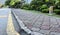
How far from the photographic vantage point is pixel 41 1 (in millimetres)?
23969

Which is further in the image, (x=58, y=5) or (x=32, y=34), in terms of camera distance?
A: (x=58, y=5)

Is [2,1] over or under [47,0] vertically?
under

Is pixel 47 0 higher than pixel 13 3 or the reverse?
higher

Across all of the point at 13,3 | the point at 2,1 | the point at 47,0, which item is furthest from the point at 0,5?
the point at 47,0

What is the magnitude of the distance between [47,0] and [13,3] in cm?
1953

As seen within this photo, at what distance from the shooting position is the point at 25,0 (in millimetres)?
40812

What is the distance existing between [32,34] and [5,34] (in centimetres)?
143

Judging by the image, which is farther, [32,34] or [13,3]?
[13,3]

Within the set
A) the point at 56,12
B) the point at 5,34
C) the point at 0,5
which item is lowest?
the point at 0,5

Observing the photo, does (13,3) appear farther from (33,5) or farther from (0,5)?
(33,5)

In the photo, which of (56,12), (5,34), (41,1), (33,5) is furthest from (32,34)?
(33,5)

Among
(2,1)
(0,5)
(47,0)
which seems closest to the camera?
(47,0)

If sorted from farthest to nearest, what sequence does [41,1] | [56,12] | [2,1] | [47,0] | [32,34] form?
1. [2,1]
2. [41,1]
3. [47,0]
4. [56,12]
5. [32,34]

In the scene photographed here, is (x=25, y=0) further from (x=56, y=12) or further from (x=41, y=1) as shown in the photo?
(x=56, y=12)
